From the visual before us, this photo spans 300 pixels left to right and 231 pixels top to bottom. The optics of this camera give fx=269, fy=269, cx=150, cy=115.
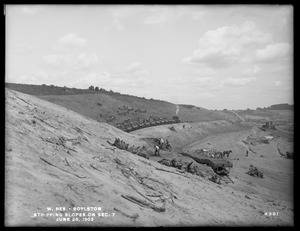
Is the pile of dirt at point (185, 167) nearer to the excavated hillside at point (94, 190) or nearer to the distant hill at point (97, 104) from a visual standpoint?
the excavated hillside at point (94, 190)

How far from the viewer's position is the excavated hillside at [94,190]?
768 centimetres

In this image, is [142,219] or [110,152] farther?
[110,152]

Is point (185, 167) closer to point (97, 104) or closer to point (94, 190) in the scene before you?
point (94, 190)

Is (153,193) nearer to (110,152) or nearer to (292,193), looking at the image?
(110,152)

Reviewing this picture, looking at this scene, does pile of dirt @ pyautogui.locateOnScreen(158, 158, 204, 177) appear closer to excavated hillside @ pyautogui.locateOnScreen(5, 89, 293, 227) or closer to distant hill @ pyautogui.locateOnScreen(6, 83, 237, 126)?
excavated hillside @ pyautogui.locateOnScreen(5, 89, 293, 227)

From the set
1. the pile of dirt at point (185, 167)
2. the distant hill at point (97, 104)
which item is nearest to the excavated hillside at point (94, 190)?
the pile of dirt at point (185, 167)

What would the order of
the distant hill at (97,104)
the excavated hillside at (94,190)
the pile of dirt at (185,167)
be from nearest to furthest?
1. the excavated hillside at (94,190)
2. the pile of dirt at (185,167)
3. the distant hill at (97,104)

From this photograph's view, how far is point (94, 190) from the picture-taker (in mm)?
8914

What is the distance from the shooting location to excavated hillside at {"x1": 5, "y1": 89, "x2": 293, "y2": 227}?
768 centimetres

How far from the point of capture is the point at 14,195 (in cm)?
743

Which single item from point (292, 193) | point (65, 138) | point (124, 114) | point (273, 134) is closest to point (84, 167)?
point (65, 138)

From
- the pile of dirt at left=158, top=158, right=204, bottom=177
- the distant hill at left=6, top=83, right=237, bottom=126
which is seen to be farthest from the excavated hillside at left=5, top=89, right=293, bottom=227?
the distant hill at left=6, top=83, right=237, bottom=126

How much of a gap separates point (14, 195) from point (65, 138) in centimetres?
516

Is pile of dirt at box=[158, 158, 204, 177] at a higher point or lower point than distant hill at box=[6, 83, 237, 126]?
lower
